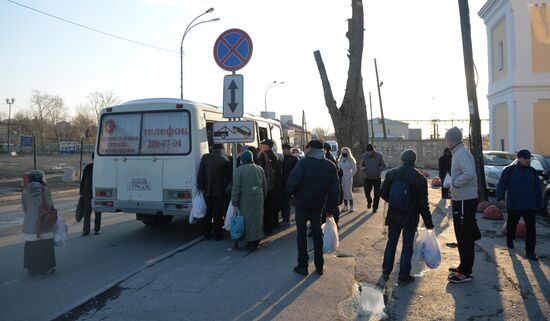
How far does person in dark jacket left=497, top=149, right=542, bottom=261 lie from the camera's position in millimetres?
7328

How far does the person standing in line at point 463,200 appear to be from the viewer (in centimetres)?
600

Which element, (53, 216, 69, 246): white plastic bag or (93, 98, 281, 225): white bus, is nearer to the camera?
(53, 216, 69, 246): white plastic bag

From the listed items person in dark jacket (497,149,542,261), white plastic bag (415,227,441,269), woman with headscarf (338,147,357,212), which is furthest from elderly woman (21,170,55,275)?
woman with headscarf (338,147,357,212)

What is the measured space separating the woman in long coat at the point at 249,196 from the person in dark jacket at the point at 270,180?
4.45 feet

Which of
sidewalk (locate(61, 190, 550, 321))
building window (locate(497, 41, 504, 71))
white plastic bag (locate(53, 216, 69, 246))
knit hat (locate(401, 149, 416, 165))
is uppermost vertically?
building window (locate(497, 41, 504, 71))

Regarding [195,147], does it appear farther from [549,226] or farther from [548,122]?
[548,122]

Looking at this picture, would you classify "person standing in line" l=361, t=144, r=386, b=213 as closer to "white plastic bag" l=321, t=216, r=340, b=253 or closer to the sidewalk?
the sidewalk

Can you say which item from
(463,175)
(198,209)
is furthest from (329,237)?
(198,209)

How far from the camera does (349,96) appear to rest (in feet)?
61.4

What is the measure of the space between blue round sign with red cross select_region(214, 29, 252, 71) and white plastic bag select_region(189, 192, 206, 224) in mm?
2280

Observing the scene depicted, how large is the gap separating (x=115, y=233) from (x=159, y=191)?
2.06 m

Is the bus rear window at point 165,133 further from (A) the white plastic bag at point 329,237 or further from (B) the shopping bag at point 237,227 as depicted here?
(A) the white plastic bag at point 329,237

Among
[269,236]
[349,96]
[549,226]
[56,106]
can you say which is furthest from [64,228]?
[56,106]

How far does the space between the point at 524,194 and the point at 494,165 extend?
9760mm
